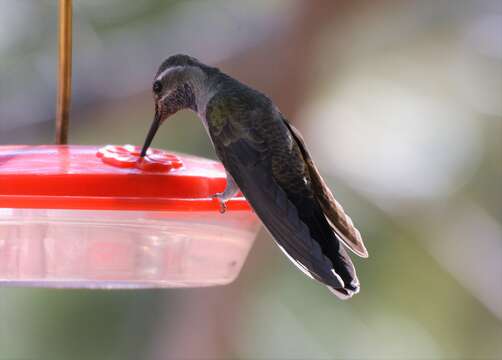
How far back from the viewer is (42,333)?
775cm

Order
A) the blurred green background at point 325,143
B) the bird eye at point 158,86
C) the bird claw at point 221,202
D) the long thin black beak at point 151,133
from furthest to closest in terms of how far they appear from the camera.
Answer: the blurred green background at point 325,143 → the bird eye at point 158,86 → the long thin black beak at point 151,133 → the bird claw at point 221,202

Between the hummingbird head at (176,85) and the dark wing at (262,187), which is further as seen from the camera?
the hummingbird head at (176,85)

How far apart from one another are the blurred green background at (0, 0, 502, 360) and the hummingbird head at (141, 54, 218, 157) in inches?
99.3

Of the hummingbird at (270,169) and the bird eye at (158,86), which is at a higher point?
the bird eye at (158,86)

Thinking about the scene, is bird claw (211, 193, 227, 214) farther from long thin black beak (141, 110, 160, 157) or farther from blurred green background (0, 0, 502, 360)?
blurred green background (0, 0, 502, 360)

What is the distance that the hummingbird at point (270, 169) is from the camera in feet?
8.83

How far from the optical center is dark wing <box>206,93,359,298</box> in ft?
8.63

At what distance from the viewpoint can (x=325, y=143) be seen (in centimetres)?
739

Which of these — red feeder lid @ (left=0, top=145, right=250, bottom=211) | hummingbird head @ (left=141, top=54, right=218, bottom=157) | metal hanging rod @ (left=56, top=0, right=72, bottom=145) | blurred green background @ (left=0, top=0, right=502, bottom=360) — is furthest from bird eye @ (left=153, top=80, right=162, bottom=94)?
blurred green background @ (left=0, top=0, right=502, bottom=360)

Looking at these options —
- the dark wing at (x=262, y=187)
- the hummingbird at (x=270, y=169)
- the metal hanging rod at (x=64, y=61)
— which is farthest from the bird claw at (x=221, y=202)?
the metal hanging rod at (x=64, y=61)

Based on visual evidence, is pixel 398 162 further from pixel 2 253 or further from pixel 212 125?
pixel 2 253

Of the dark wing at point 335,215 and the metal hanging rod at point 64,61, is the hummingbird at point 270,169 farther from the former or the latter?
the metal hanging rod at point 64,61

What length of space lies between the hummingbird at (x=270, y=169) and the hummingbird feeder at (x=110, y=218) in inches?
3.7

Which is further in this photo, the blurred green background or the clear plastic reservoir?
the blurred green background
